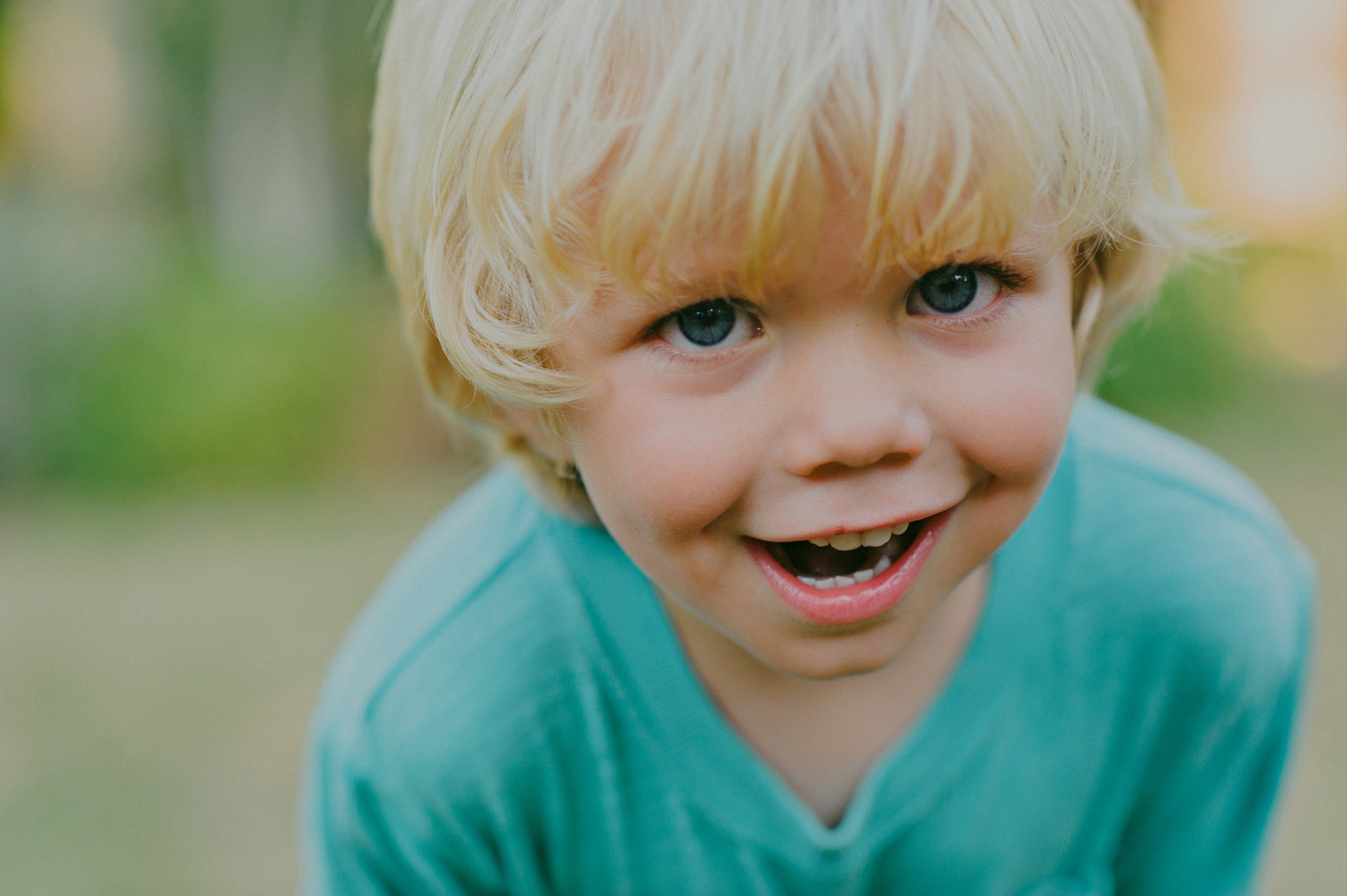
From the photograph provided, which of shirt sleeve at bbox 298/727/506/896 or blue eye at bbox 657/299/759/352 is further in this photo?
shirt sleeve at bbox 298/727/506/896

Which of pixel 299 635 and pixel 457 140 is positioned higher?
pixel 457 140

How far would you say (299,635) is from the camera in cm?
343

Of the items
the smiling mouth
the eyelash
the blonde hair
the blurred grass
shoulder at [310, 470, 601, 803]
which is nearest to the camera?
the blonde hair

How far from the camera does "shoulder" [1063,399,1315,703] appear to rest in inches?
50.6

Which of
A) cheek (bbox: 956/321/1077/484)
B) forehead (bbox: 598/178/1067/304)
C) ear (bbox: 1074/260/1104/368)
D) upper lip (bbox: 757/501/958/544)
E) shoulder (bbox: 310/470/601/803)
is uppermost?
forehead (bbox: 598/178/1067/304)

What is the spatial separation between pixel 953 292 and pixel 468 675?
0.61 meters

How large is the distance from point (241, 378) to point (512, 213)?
4.21 meters

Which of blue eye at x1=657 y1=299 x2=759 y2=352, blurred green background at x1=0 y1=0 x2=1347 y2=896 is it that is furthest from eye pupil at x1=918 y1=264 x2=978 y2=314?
blurred green background at x1=0 y1=0 x2=1347 y2=896

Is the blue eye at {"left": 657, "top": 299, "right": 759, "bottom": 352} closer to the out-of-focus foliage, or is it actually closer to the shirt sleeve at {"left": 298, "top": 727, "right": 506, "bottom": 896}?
the shirt sleeve at {"left": 298, "top": 727, "right": 506, "bottom": 896}

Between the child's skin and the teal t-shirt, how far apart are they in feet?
0.80

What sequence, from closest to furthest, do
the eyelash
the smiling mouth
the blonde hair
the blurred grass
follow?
the blonde hair
the eyelash
the smiling mouth
the blurred grass

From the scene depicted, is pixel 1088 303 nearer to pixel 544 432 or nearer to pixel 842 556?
pixel 842 556

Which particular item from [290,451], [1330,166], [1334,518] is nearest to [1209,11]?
[1330,166]

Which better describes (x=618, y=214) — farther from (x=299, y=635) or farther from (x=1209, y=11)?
(x=1209, y=11)
